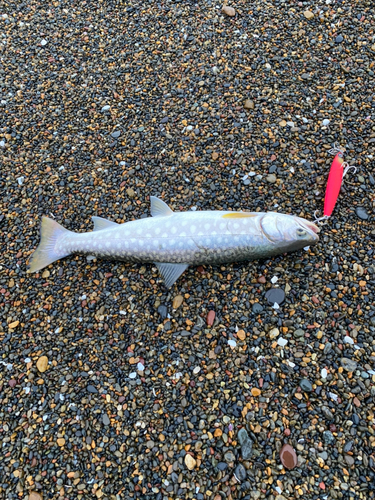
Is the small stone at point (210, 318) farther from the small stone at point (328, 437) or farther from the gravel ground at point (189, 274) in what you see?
the small stone at point (328, 437)

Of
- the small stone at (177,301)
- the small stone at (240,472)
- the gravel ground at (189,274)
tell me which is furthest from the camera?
the small stone at (177,301)

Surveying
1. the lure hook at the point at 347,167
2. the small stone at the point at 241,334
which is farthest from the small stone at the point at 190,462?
the lure hook at the point at 347,167

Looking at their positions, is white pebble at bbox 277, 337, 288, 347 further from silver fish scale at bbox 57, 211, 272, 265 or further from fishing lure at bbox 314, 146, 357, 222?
fishing lure at bbox 314, 146, 357, 222

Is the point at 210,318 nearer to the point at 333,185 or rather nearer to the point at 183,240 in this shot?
the point at 183,240

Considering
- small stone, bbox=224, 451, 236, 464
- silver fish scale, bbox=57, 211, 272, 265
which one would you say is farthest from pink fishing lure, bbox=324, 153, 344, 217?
small stone, bbox=224, 451, 236, 464

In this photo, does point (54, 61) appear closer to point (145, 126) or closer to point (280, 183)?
point (145, 126)

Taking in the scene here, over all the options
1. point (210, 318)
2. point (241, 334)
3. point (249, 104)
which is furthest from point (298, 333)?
point (249, 104)

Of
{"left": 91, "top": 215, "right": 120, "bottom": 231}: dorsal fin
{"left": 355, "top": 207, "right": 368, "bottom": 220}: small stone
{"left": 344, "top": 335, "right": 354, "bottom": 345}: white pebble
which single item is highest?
{"left": 355, "top": 207, "right": 368, "bottom": 220}: small stone
